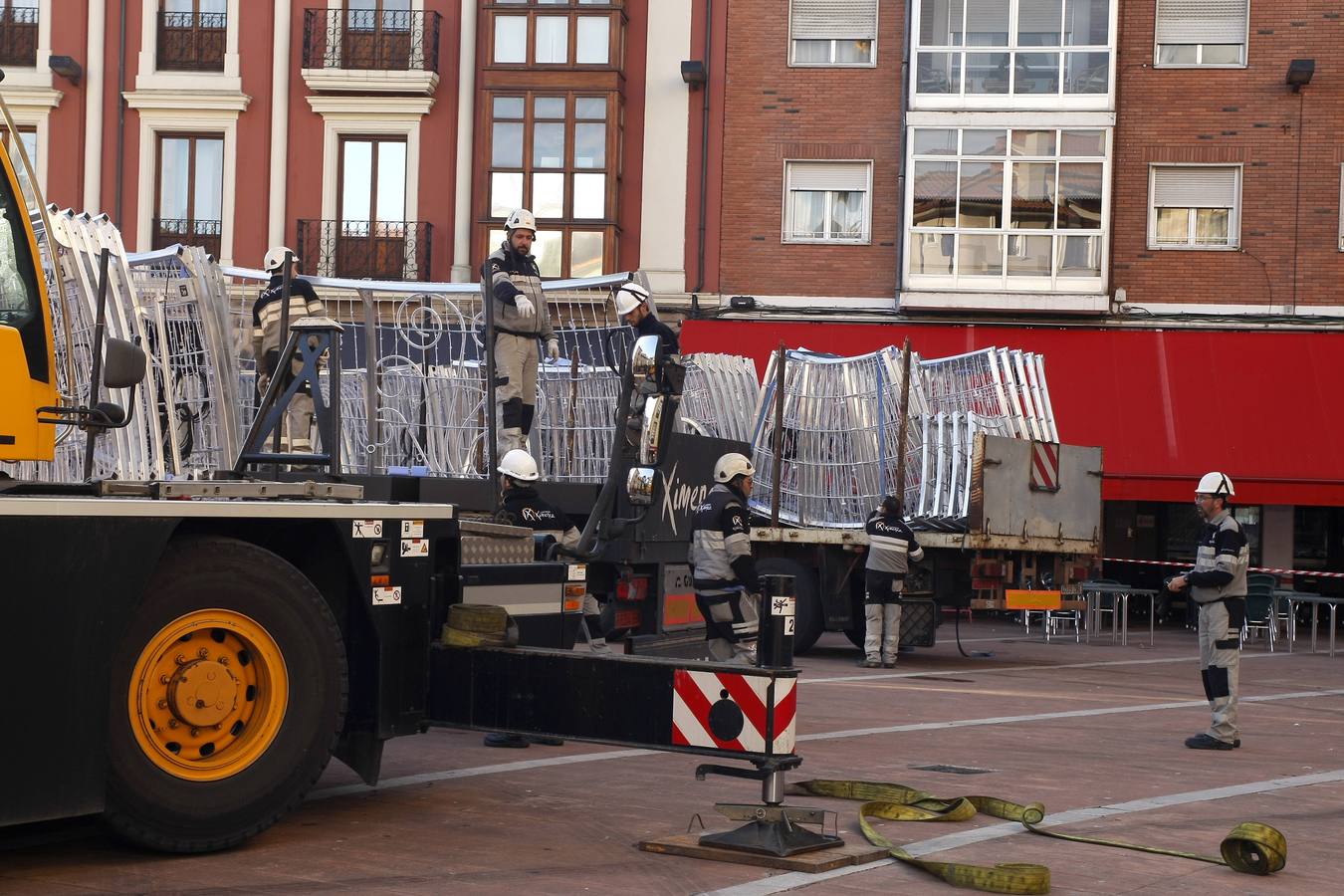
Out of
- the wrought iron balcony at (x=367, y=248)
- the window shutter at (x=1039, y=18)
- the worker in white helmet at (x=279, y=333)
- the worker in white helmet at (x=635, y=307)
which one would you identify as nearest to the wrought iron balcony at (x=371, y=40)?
the wrought iron balcony at (x=367, y=248)

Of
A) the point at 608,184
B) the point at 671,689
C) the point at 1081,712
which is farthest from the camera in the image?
the point at 608,184

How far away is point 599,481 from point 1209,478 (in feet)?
15.2

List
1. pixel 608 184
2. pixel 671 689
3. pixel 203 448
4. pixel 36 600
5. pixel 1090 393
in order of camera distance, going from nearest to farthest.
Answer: pixel 36 600
pixel 671 689
pixel 203 448
pixel 1090 393
pixel 608 184

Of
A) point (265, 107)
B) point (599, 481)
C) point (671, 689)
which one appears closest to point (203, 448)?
point (599, 481)

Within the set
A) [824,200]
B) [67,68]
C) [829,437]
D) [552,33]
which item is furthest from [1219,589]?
[67,68]

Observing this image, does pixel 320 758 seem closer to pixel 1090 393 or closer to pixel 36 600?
pixel 36 600

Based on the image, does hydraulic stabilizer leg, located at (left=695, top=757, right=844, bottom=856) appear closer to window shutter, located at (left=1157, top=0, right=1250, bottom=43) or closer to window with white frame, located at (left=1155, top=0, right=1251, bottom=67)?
window with white frame, located at (left=1155, top=0, right=1251, bottom=67)

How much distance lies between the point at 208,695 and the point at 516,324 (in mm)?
4887

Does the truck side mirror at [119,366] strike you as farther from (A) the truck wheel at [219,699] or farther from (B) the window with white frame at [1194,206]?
(B) the window with white frame at [1194,206]

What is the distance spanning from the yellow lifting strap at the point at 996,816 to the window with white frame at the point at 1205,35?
2210 centimetres

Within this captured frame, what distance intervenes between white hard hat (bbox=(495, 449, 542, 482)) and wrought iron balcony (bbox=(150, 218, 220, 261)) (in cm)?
2037

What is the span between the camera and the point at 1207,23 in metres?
28.6

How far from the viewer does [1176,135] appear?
28500 mm

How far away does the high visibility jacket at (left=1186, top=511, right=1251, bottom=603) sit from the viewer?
41.5 ft
